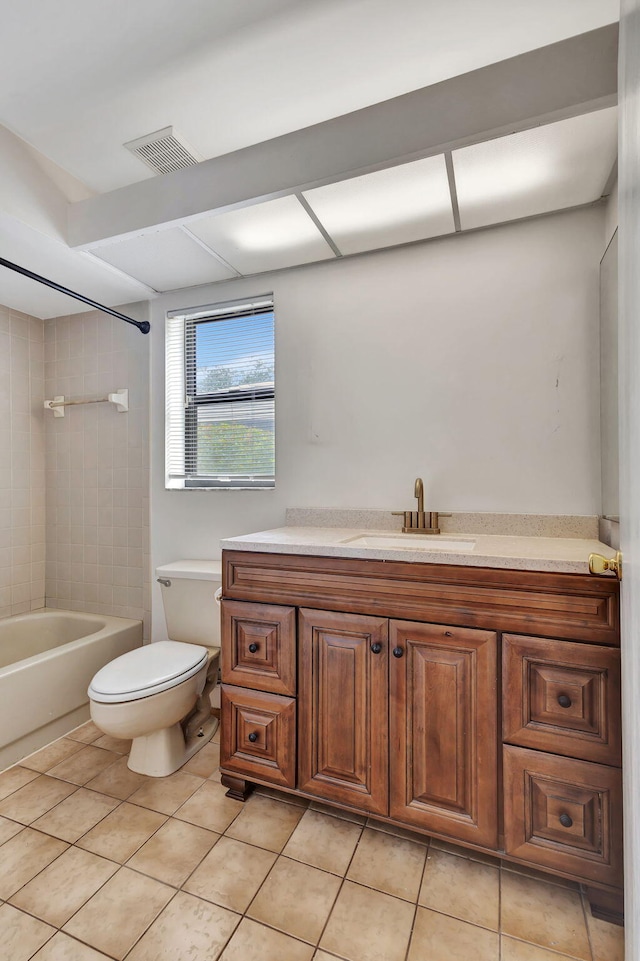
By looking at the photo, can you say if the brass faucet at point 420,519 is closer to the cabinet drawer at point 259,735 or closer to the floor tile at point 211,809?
the cabinet drawer at point 259,735

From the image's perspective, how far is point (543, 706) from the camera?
4.01 feet

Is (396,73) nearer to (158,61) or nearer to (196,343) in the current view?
(158,61)

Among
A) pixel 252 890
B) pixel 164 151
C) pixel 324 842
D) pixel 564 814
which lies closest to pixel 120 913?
pixel 252 890

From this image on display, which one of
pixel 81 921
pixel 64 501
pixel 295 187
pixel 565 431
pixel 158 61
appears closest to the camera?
pixel 81 921

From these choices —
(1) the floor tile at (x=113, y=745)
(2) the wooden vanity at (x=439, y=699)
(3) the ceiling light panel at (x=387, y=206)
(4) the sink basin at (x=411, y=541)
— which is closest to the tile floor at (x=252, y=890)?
(2) the wooden vanity at (x=439, y=699)

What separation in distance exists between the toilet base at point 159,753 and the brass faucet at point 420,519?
1245mm

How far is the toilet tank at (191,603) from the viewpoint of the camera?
6.88 ft

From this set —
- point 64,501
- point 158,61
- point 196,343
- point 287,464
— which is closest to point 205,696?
point 287,464

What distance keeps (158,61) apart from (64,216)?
811mm

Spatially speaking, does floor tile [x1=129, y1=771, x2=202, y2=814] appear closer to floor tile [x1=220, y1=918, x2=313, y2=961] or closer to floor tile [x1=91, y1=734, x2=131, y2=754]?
floor tile [x1=91, y1=734, x2=131, y2=754]

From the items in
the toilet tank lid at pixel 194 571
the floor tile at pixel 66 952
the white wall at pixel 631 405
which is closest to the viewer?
the white wall at pixel 631 405

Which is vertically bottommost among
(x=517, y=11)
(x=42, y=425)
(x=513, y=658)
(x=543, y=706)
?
(x=543, y=706)

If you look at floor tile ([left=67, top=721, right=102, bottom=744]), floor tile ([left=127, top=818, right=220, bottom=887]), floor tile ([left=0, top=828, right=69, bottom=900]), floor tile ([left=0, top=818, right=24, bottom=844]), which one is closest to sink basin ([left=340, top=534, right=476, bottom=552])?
floor tile ([left=127, top=818, right=220, bottom=887])

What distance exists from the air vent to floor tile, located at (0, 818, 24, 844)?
7.94ft
